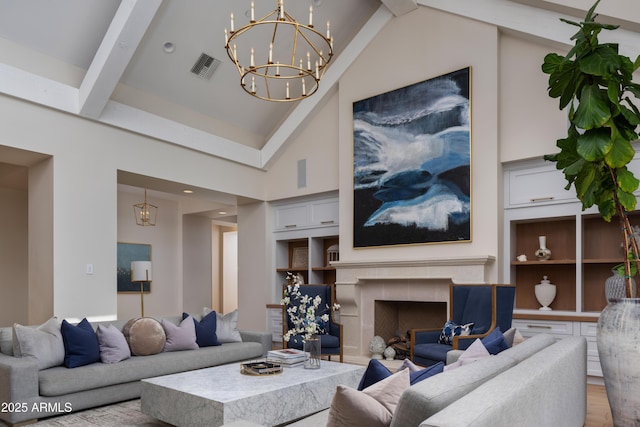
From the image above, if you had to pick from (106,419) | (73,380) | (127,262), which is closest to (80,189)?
(73,380)

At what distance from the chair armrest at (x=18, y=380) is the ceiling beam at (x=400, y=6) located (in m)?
5.47

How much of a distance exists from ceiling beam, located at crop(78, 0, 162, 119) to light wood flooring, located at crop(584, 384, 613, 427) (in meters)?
5.20

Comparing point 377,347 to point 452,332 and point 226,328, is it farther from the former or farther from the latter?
point 226,328

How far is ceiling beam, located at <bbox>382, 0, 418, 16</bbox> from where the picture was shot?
20.2ft

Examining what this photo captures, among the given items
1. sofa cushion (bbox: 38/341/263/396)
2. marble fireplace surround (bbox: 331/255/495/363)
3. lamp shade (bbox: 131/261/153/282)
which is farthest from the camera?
lamp shade (bbox: 131/261/153/282)

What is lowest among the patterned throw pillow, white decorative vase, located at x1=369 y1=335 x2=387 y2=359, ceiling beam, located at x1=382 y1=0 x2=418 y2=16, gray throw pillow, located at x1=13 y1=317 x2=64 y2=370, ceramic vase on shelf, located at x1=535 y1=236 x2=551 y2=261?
white decorative vase, located at x1=369 y1=335 x2=387 y2=359

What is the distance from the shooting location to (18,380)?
345 centimetres

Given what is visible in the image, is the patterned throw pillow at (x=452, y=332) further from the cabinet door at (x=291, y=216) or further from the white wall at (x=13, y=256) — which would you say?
the white wall at (x=13, y=256)

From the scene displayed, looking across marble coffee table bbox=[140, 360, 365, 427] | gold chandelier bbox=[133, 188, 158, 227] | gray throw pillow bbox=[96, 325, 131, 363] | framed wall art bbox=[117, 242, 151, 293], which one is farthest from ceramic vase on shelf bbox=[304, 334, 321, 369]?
framed wall art bbox=[117, 242, 151, 293]

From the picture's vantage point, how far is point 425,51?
241 inches

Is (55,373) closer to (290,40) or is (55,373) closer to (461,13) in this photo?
(290,40)

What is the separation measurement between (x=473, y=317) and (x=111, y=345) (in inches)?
134

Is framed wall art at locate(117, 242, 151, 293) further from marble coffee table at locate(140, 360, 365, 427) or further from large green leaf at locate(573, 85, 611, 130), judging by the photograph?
large green leaf at locate(573, 85, 611, 130)

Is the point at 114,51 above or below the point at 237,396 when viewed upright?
above
